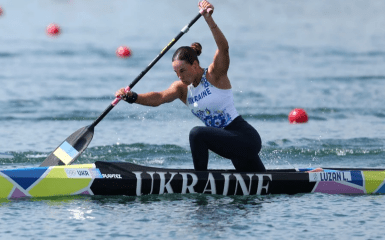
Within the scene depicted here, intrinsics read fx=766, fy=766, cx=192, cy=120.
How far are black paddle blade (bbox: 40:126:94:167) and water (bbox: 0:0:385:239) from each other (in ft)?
3.10

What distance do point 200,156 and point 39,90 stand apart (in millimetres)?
8844

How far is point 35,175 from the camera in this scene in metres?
7.46

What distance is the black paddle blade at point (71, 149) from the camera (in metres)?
8.41

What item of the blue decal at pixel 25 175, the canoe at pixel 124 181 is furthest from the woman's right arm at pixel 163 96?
the blue decal at pixel 25 175

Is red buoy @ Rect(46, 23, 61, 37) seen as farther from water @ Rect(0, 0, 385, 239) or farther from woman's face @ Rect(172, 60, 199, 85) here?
woman's face @ Rect(172, 60, 199, 85)

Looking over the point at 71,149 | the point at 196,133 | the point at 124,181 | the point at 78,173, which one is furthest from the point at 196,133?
the point at 71,149

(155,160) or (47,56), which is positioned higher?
(47,56)

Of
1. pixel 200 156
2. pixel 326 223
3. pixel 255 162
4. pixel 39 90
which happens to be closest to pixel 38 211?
pixel 200 156

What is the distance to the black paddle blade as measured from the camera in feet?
27.6

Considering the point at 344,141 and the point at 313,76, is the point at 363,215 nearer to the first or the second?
the point at 344,141

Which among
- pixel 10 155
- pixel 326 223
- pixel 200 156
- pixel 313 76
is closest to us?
pixel 326 223

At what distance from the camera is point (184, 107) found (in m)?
14.0

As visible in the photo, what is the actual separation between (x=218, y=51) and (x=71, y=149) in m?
2.42

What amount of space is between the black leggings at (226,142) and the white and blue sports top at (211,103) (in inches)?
3.8
